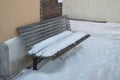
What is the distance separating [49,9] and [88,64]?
111 cm

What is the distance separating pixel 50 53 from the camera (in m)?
2.68

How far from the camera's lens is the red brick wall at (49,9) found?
10.9 ft

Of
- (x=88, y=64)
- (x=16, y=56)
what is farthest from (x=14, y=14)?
(x=88, y=64)

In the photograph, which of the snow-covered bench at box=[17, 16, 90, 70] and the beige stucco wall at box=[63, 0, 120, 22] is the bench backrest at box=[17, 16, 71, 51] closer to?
the snow-covered bench at box=[17, 16, 90, 70]

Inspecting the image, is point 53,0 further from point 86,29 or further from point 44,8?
point 86,29

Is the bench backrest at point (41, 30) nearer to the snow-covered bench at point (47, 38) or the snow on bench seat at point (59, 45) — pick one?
the snow-covered bench at point (47, 38)

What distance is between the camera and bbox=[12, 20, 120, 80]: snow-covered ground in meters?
2.68

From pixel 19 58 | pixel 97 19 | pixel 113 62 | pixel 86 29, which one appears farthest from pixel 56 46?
pixel 97 19

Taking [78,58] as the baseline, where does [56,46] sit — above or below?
above

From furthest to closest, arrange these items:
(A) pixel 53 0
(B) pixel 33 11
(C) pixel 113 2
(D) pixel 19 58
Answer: (C) pixel 113 2, (A) pixel 53 0, (B) pixel 33 11, (D) pixel 19 58

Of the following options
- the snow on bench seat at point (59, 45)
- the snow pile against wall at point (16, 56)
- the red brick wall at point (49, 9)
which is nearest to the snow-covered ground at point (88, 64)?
the snow pile against wall at point (16, 56)

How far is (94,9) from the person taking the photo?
5453mm

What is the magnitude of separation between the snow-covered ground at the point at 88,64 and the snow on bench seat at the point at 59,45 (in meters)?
0.25

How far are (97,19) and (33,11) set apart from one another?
2.77 m
